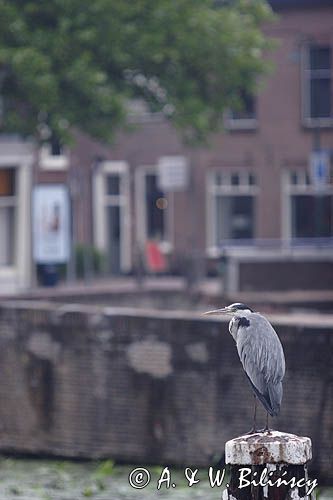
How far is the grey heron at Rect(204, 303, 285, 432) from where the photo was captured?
988 centimetres

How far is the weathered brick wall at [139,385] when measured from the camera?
16000mm

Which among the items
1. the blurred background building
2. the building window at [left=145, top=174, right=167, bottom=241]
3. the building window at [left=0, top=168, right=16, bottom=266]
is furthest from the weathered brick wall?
the building window at [left=145, top=174, right=167, bottom=241]

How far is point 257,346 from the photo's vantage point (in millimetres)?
9930

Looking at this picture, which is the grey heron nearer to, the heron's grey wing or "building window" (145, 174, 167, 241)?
the heron's grey wing

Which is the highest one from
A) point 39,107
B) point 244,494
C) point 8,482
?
point 39,107

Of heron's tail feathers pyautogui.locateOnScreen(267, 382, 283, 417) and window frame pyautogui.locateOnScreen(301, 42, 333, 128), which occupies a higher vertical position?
window frame pyautogui.locateOnScreen(301, 42, 333, 128)

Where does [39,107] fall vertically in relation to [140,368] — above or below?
above

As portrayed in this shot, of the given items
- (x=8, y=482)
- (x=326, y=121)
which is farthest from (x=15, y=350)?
(x=326, y=121)

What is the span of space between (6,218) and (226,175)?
28.0 ft

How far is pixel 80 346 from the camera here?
17734 mm

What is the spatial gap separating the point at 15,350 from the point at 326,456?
3.89 meters

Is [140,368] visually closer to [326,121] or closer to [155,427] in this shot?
[155,427]

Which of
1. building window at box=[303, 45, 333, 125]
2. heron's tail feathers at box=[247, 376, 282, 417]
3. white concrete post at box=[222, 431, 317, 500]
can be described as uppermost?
building window at box=[303, 45, 333, 125]

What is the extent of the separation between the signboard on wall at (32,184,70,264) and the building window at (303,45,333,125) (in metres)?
10.1
